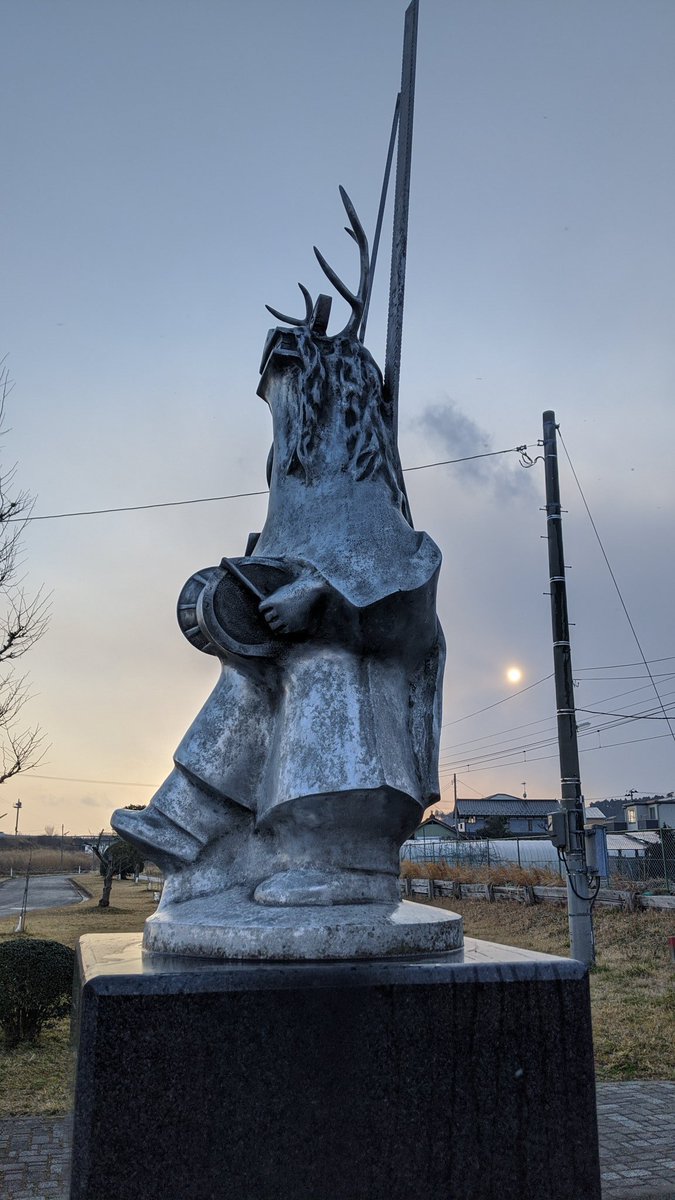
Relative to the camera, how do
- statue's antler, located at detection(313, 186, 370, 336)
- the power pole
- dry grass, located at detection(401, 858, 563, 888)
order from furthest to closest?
1. dry grass, located at detection(401, 858, 563, 888)
2. the power pole
3. statue's antler, located at detection(313, 186, 370, 336)

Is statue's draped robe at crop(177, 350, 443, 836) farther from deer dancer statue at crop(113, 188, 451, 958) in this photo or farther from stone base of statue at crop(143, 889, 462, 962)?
stone base of statue at crop(143, 889, 462, 962)

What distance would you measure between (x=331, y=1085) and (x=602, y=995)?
944cm

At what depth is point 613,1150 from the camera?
17.5 ft

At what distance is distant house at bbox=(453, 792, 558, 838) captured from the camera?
53250 mm

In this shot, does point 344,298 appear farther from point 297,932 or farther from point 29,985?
point 29,985

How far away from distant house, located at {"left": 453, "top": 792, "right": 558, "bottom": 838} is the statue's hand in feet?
161

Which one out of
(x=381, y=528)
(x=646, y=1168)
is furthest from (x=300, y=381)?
(x=646, y=1168)

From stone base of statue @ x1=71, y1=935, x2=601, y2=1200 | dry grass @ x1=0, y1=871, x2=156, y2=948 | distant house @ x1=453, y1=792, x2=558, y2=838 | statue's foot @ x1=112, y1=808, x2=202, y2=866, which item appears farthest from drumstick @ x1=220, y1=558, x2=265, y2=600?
distant house @ x1=453, y1=792, x2=558, y2=838

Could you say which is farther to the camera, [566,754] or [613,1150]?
[566,754]

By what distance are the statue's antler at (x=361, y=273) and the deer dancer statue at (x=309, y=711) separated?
404mm

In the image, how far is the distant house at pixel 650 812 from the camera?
170 ft

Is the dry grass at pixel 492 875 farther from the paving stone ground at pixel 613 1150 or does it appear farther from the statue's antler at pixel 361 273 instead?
the statue's antler at pixel 361 273

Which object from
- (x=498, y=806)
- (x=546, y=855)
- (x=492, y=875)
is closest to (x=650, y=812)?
(x=498, y=806)

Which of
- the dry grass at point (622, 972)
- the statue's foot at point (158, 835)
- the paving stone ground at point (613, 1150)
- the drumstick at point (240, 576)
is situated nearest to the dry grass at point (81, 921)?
the dry grass at point (622, 972)
